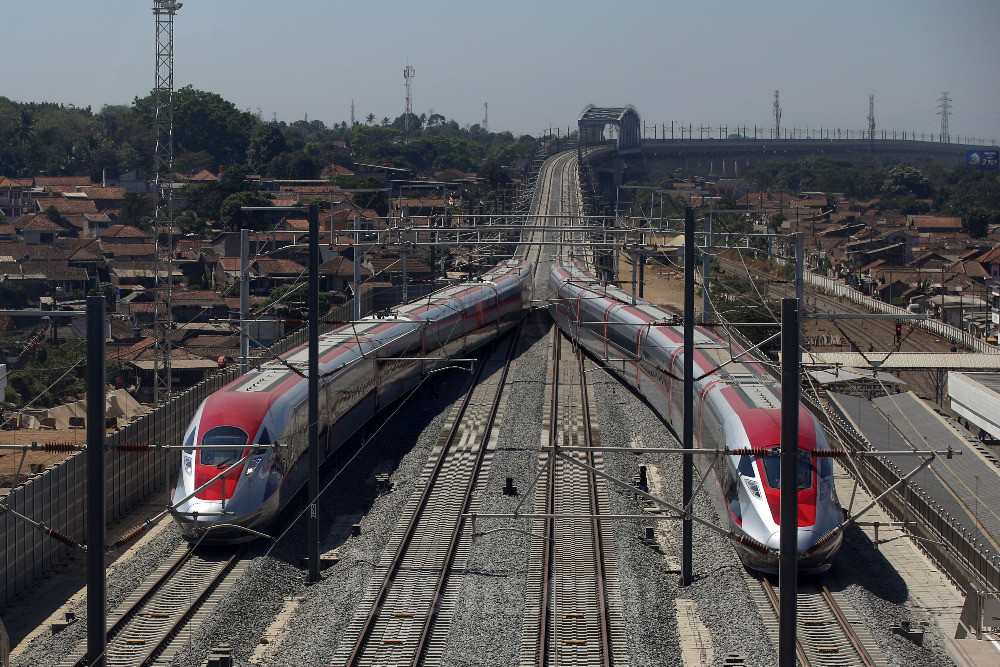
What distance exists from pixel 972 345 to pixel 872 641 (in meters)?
34.3

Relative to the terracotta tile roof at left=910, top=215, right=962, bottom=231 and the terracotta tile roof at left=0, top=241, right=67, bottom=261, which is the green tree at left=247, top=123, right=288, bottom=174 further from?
the terracotta tile roof at left=910, top=215, right=962, bottom=231

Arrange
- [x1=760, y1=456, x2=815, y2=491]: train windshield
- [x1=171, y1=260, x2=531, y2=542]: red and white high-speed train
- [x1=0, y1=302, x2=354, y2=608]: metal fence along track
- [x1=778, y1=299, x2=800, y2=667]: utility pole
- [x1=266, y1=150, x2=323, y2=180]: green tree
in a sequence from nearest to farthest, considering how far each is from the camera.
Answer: [x1=778, y1=299, x2=800, y2=667]: utility pole < [x1=0, y1=302, x2=354, y2=608]: metal fence along track < [x1=760, y1=456, x2=815, y2=491]: train windshield < [x1=171, y1=260, x2=531, y2=542]: red and white high-speed train < [x1=266, y1=150, x2=323, y2=180]: green tree

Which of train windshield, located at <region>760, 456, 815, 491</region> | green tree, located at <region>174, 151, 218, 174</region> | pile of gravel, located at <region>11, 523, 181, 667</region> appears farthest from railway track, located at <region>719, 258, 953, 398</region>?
green tree, located at <region>174, 151, 218, 174</region>

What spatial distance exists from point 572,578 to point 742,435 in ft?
11.7

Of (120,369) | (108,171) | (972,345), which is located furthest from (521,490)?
(108,171)

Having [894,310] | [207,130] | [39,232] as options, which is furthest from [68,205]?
[894,310]

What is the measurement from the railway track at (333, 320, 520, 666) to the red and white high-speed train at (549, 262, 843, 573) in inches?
164

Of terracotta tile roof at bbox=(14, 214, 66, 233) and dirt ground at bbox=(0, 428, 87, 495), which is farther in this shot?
terracotta tile roof at bbox=(14, 214, 66, 233)

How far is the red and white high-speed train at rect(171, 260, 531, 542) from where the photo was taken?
1650 centimetres

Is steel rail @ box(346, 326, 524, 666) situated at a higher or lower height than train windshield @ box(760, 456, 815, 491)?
lower

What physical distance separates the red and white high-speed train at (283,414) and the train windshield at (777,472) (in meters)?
5.58

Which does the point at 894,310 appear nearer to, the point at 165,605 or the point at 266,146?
the point at 165,605

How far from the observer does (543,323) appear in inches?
1735

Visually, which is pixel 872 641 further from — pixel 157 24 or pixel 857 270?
pixel 857 270
